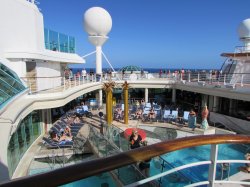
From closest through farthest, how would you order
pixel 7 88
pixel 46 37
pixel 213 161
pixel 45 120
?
pixel 213 161, pixel 7 88, pixel 45 120, pixel 46 37

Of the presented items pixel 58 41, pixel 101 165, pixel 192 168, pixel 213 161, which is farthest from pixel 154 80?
pixel 101 165

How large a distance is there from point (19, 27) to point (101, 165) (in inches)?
528

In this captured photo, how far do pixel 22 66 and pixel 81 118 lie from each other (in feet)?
19.7

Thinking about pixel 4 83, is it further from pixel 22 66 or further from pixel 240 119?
pixel 240 119

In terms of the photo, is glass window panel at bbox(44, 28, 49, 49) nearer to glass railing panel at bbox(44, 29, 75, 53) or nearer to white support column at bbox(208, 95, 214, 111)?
glass railing panel at bbox(44, 29, 75, 53)

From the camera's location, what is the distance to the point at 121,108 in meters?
17.2

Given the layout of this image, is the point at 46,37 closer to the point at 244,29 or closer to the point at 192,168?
the point at 192,168

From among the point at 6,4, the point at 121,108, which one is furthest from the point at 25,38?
the point at 121,108

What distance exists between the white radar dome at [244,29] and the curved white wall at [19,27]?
53.9ft

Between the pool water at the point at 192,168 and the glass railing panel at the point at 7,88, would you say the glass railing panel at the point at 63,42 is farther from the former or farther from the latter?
the pool water at the point at 192,168

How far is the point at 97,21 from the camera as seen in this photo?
22938 millimetres

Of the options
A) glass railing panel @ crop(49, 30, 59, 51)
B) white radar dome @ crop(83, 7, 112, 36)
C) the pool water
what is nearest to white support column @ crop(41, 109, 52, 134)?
glass railing panel @ crop(49, 30, 59, 51)

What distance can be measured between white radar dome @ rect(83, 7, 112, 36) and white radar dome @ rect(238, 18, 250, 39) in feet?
39.9

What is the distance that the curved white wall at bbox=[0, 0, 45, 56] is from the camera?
11.5 metres
